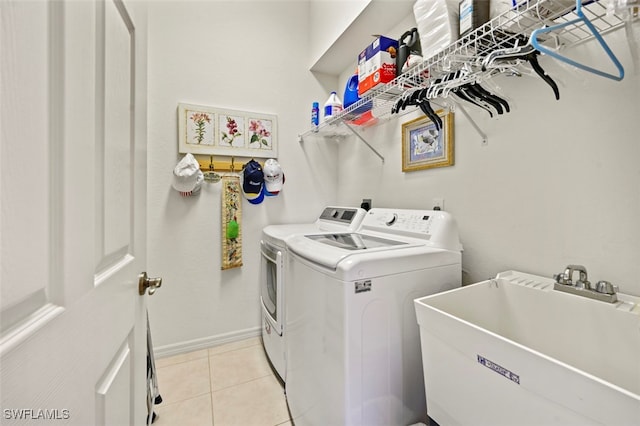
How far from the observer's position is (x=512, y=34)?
0.95 m

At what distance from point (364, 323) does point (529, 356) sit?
20.4 inches

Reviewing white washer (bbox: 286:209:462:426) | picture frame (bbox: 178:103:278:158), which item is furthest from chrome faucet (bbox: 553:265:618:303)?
picture frame (bbox: 178:103:278:158)

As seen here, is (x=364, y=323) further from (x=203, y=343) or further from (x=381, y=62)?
(x=203, y=343)

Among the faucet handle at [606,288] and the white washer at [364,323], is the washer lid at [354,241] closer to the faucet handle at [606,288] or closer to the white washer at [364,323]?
the white washer at [364,323]

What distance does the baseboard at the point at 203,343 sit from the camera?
213 cm

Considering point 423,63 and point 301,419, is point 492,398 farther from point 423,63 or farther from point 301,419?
point 423,63

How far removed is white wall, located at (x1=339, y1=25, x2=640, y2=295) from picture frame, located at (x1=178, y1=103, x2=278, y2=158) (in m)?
1.54

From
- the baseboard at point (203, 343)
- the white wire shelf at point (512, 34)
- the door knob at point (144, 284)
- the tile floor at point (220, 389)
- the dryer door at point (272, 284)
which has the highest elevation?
the white wire shelf at point (512, 34)

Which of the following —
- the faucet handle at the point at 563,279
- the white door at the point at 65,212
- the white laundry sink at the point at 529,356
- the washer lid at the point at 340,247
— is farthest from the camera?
the washer lid at the point at 340,247

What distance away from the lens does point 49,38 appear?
1.22 feet

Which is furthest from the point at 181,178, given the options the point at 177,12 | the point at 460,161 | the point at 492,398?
the point at 492,398

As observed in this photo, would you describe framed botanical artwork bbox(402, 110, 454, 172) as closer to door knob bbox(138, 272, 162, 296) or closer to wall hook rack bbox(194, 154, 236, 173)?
wall hook rack bbox(194, 154, 236, 173)

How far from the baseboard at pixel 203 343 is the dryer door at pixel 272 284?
1.47 feet

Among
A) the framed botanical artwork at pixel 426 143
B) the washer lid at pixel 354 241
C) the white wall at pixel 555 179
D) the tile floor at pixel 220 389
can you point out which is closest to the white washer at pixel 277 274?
the tile floor at pixel 220 389
